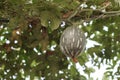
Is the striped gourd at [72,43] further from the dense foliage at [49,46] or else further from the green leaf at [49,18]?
the dense foliage at [49,46]

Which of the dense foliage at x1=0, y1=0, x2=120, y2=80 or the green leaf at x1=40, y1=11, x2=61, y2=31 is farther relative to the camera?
the dense foliage at x1=0, y1=0, x2=120, y2=80

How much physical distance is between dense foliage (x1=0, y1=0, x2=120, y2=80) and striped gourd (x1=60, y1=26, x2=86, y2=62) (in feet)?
0.73

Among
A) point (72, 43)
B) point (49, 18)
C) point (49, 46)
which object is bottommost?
point (49, 46)

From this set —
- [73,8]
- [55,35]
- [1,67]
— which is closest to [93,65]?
[55,35]

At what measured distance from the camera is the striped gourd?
1.69 m

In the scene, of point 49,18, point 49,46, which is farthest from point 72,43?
point 49,46

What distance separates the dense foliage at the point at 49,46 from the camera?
7.02 ft

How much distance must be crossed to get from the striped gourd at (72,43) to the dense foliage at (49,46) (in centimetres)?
22

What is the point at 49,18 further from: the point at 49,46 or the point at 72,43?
the point at 49,46

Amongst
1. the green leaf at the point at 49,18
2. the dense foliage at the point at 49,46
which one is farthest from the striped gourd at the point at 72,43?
the dense foliage at the point at 49,46

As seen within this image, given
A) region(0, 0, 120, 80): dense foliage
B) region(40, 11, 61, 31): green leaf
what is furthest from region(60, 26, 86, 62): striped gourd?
region(0, 0, 120, 80): dense foliage

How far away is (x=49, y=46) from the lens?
2465 millimetres

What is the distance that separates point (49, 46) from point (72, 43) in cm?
79

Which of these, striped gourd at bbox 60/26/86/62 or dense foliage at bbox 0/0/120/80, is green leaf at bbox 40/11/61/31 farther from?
dense foliage at bbox 0/0/120/80
